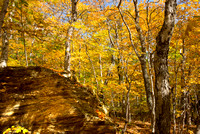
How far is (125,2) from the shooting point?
38.7ft

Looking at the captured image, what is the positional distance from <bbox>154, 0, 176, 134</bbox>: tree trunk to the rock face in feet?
5.58

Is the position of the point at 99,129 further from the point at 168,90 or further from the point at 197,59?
the point at 197,59

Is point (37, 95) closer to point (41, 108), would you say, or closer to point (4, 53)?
point (41, 108)

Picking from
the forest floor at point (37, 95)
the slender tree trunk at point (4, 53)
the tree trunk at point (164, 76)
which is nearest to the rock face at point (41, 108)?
the forest floor at point (37, 95)

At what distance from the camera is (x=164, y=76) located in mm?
2885

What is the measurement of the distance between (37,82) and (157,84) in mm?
4327

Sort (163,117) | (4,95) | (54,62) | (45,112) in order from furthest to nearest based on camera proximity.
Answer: (54,62)
(4,95)
(45,112)
(163,117)

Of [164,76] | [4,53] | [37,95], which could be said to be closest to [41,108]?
[37,95]

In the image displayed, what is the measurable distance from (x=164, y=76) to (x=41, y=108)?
3.83 m

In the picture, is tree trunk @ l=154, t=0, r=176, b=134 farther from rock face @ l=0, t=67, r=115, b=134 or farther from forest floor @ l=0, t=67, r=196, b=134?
forest floor @ l=0, t=67, r=196, b=134

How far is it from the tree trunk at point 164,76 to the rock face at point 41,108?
1.70 m

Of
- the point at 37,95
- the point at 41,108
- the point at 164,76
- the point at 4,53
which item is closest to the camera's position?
the point at 164,76

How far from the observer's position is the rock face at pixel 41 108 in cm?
310

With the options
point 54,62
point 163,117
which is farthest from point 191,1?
point 54,62
